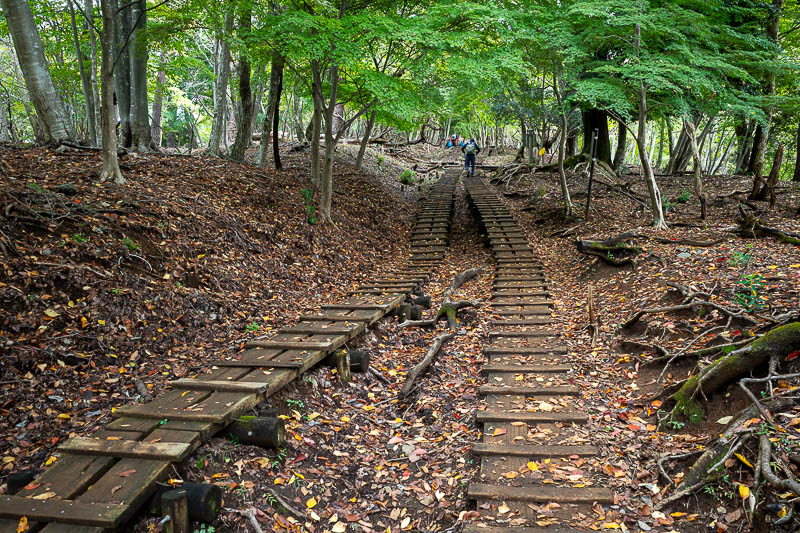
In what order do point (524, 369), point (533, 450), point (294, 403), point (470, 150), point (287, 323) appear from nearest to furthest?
point (533, 450) → point (294, 403) → point (524, 369) → point (287, 323) → point (470, 150)

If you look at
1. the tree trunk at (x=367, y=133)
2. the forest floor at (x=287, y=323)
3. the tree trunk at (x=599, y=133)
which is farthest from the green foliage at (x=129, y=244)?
the tree trunk at (x=599, y=133)

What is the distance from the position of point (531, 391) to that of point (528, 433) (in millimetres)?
768

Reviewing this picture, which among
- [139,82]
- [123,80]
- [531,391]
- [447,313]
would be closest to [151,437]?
[531,391]

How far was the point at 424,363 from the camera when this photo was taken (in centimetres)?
588

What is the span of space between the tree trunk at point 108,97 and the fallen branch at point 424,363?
5.88 meters

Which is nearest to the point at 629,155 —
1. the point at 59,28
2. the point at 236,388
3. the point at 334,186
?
the point at 334,186

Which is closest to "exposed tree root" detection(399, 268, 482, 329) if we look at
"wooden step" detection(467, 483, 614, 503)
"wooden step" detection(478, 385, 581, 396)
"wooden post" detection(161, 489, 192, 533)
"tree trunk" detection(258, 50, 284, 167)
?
"wooden step" detection(478, 385, 581, 396)

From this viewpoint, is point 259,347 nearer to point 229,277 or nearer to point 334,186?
point 229,277

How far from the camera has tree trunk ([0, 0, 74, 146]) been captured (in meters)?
7.76

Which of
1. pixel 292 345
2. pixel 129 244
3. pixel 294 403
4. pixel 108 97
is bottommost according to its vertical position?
pixel 294 403

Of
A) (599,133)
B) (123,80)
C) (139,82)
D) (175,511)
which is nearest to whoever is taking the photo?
(175,511)

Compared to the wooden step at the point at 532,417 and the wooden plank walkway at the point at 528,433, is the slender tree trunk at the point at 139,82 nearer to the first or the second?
the wooden plank walkway at the point at 528,433

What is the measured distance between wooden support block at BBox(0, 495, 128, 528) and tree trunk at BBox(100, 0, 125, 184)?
5.94m

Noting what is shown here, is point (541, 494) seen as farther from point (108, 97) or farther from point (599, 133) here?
point (599, 133)
